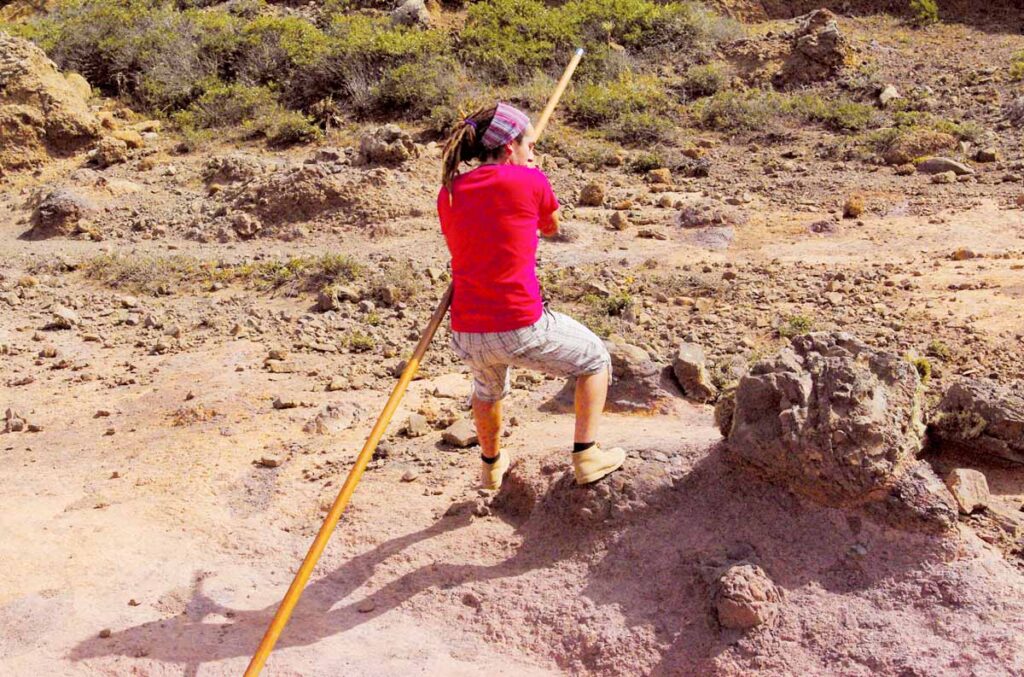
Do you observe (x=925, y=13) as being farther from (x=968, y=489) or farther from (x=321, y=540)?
(x=321, y=540)

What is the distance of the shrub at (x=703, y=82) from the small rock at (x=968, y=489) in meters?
7.98

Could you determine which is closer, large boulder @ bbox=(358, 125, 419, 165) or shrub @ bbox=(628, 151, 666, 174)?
large boulder @ bbox=(358, 125, 419, 165)

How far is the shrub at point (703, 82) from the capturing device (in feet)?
34.4

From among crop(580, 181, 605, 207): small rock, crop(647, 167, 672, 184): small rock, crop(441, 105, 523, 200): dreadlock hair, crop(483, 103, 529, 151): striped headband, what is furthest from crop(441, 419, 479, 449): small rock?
crop(647, 167, 672, 184): small rock

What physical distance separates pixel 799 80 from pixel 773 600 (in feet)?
29.1

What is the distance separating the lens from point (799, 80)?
1062 cm

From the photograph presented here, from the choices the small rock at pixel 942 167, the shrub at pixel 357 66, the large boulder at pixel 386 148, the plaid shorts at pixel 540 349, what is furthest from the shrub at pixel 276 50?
the plaid shorts at pixel 540 349

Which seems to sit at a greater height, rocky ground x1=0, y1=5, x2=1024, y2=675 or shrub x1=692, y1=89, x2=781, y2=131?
shrub x1=692, y1=89, x2=781, y2=131

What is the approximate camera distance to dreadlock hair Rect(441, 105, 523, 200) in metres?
3.03

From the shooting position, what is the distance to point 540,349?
307 centimetres

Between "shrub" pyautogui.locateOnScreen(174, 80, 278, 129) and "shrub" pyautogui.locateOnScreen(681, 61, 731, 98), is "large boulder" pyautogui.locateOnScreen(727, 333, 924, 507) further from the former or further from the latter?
"shrub" pyautogui.locateOnScreen(174, 80, 278, 129)

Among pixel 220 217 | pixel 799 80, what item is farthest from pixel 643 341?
pixel 799 80

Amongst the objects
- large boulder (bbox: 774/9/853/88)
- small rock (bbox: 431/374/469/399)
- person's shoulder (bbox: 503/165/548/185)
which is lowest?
small rock (bbox: 431/374/469/399)

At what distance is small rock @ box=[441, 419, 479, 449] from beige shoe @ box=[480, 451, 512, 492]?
0.50 meters
